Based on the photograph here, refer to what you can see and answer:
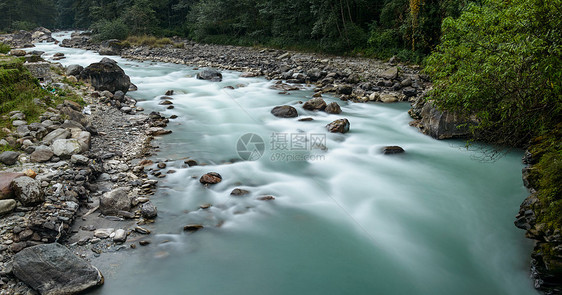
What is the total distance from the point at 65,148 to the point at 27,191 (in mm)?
2074

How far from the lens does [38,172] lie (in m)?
6.35

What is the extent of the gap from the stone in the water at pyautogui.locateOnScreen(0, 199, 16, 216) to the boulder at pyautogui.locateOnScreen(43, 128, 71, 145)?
263 centimetres

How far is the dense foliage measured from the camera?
21.1 m

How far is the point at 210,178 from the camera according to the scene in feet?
24.8

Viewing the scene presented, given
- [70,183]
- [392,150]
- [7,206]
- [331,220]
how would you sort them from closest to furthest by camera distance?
[7,206]
[70,183]
[331,220]
[392,150]

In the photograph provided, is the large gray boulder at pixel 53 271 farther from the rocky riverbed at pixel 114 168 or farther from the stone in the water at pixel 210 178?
the stone in the water at pixel 210 178

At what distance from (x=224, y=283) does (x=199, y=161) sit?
4.28 m

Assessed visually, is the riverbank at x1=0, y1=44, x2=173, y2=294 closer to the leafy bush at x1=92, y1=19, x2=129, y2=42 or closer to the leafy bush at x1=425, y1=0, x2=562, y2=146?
the leafy bush at x1=425, y1=0, x2=562, y2=146

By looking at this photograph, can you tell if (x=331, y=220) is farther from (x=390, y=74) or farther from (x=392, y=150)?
(x=390, y=74)

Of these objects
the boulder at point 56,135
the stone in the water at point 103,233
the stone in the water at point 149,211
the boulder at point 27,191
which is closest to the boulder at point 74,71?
the boulder at point 56,135

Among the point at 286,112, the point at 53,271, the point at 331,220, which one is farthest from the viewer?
the point at 286,112

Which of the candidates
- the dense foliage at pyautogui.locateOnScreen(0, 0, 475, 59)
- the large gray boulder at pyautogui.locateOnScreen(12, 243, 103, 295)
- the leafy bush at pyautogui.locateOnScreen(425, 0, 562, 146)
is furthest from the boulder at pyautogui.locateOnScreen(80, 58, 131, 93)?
the dense foliage at pyautogui.locateOnScreen(0, 0, 475, 59)

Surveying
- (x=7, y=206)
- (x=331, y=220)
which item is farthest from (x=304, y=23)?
(x=7, y=206)

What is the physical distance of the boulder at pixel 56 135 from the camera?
7622 millimetres
